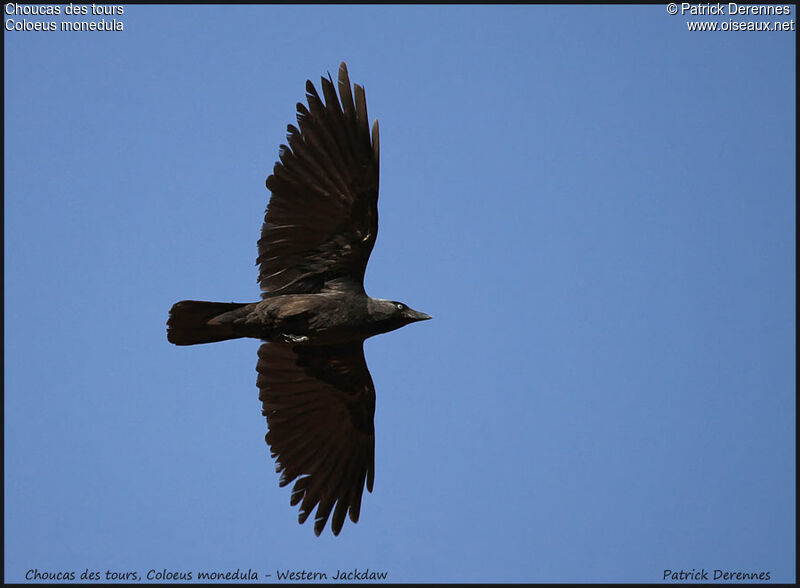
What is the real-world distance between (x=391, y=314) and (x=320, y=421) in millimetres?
1505

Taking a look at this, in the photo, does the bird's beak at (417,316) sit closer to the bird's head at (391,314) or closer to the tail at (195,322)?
the bird's head at (391,314)

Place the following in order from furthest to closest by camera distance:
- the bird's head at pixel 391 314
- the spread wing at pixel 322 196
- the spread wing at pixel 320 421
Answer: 1. the spread wing at pixel 320 421
2. the bird's head at pixel 391 314
3. the spread wing at pixel 322 196

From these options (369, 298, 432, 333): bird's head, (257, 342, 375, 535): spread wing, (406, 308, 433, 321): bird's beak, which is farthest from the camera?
(257, 342, 375, 535): spread wing

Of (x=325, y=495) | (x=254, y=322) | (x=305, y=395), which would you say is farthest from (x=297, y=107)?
(x=325, y=495)

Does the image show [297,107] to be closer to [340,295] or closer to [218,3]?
[340,295]

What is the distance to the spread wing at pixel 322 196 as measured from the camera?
10.4 m

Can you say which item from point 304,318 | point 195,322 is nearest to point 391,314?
point 304,318

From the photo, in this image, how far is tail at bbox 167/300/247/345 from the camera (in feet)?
34.2

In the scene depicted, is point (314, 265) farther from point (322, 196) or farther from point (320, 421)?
point (320, 421)

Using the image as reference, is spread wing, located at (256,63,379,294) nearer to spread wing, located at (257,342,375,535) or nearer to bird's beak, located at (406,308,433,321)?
→ bird's beak, located at (406,308,433,321)

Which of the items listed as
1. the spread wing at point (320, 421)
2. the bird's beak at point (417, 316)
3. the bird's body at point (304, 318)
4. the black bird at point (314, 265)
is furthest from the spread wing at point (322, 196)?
the spread wing at point (320, 421)

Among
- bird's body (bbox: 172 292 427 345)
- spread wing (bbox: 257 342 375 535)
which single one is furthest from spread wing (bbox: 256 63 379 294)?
spread wing (bbox: 257 342 375 535)

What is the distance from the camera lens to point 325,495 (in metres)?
11.5

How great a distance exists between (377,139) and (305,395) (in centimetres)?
274
